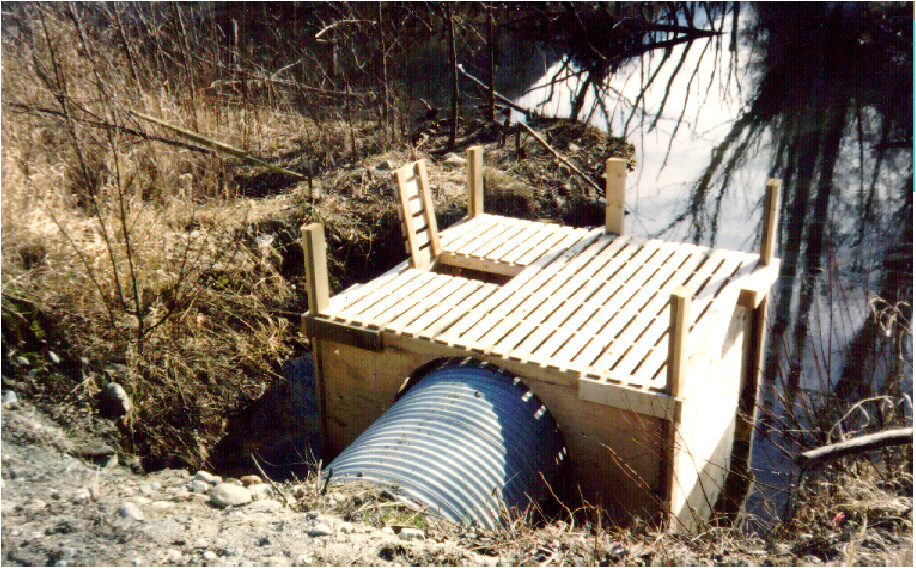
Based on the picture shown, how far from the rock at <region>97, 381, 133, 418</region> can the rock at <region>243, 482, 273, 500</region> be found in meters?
1.21

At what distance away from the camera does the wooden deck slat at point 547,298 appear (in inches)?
197

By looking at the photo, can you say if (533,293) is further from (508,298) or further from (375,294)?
(375,294)

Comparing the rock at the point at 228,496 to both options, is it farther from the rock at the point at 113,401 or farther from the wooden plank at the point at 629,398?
the wooden plank at the point at 629,398

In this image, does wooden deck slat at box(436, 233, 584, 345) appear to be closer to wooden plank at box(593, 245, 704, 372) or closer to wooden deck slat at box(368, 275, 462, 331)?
wooden deck slat at box(368, 275, 462, 331)

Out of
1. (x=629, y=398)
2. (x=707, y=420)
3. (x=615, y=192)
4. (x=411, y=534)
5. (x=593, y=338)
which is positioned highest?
(x=615, y=192)

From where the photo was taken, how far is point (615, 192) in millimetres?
6340

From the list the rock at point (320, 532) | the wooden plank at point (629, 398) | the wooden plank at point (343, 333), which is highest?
the wooden plank at point (343, 333)

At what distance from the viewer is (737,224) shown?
10133mm

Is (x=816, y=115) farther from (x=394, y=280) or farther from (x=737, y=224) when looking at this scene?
(x=394, y=280)

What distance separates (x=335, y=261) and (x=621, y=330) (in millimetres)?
3249

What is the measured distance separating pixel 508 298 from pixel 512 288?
0.17 metres

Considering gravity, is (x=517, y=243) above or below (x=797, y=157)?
below

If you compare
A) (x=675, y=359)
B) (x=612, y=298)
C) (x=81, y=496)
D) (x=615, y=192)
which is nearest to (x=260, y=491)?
(x=81, y=496)

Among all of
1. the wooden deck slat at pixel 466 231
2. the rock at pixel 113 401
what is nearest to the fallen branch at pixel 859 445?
the rock at pixel 113 401
